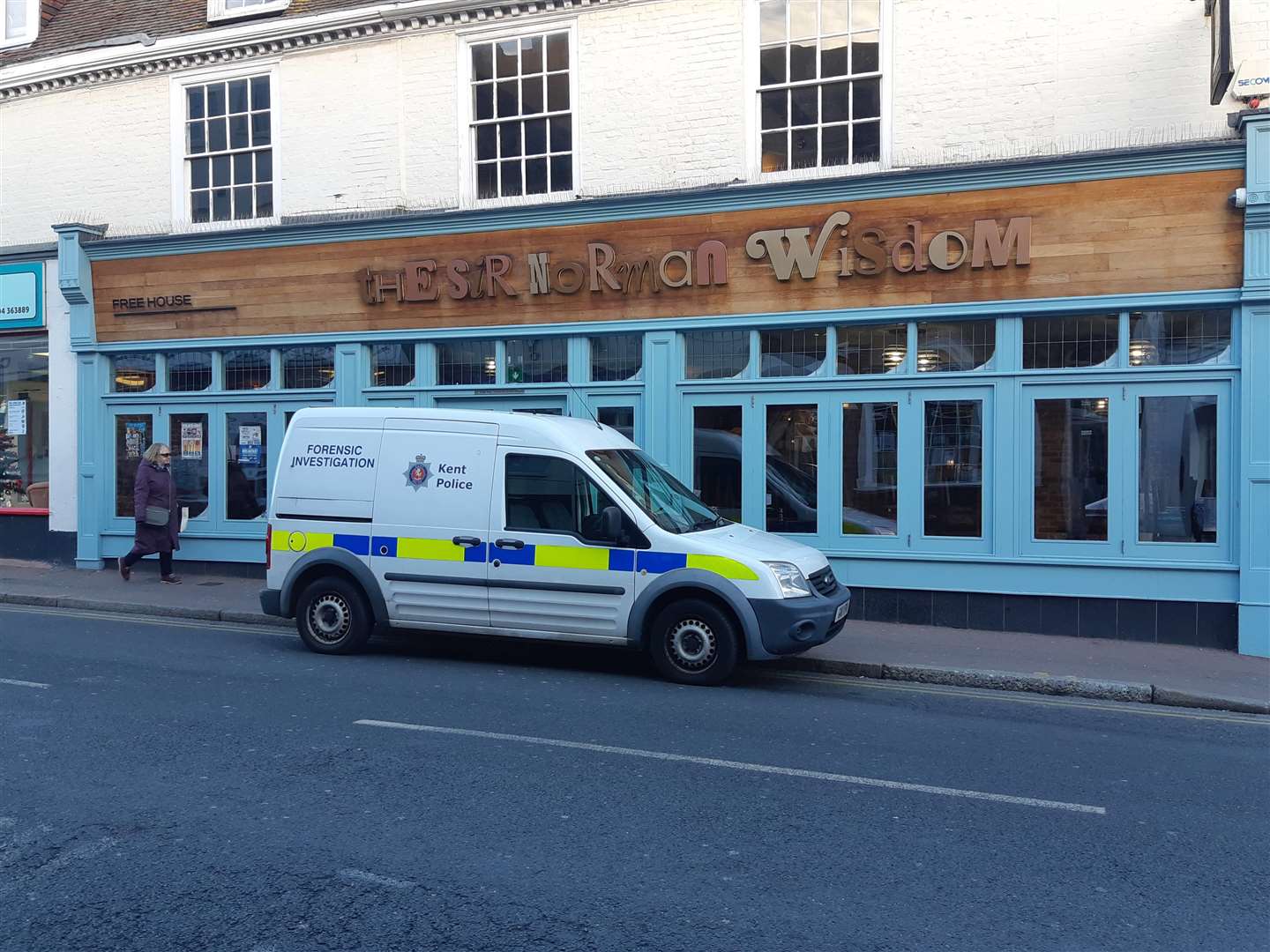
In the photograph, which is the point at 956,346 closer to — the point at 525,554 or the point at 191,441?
the point at 525,554

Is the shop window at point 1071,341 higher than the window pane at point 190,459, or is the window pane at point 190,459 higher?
the shop window at point 1071,341

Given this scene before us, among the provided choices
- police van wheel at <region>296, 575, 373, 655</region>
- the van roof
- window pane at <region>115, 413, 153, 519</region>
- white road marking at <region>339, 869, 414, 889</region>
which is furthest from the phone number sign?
white road marking at <region>339, 869, 414, 889</region>

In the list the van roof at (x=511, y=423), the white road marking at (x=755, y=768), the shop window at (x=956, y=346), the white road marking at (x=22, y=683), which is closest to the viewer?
the white road marking at (x=755, y=768)

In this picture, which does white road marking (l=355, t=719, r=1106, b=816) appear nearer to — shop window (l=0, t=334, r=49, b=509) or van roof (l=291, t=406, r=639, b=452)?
van roof (l=291, t=406, r=639, b=452)

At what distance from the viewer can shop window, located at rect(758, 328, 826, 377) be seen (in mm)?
12414

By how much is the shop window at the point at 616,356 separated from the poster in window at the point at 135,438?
22.3 ft

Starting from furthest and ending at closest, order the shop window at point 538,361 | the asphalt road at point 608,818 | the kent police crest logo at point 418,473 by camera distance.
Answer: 1. the shop window at point 538,361
2. the kent police crest logo at point 418,473
3. the asphalt road at point 608,818

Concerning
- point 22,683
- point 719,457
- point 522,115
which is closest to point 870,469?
point 719,457

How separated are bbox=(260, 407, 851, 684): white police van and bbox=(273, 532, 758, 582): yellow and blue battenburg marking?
11mm

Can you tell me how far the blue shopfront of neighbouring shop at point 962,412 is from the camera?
35.8 feet

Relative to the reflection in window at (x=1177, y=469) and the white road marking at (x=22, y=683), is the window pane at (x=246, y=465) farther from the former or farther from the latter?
the reflection in window at (x=1177, y=469)

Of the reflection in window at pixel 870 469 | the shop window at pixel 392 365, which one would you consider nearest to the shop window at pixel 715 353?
the reflection in window at pixel 870 469

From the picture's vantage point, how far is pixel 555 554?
930cm

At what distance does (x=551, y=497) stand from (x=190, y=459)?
819 cm
